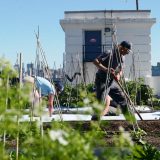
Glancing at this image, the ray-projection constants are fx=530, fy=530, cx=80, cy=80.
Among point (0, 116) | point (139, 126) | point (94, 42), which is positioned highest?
point (94, 42)

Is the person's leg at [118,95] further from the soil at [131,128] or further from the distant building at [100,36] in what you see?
the distant building at [100,36]

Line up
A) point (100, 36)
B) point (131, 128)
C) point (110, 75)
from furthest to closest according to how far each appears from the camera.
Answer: point (100, 36), point (110, 75), point (131, 128)

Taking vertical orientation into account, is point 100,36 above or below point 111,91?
above

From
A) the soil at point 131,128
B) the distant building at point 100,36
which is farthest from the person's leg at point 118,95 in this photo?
the distant building at point 100,36

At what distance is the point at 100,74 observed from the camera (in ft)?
31.4

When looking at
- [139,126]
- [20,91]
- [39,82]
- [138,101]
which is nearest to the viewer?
[20,91]

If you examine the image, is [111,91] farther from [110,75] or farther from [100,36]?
[100,36]

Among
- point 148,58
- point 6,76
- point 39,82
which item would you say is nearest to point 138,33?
point 148,58

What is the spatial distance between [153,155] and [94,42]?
18.2m

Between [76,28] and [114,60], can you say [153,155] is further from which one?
[76,28]

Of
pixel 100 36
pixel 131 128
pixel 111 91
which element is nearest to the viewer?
pixel 131 128

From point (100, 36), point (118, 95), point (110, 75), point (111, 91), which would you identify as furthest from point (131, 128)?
point (100, 36)

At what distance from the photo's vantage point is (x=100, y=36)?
76.9 feet

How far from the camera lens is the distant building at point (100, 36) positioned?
76.6 ft
